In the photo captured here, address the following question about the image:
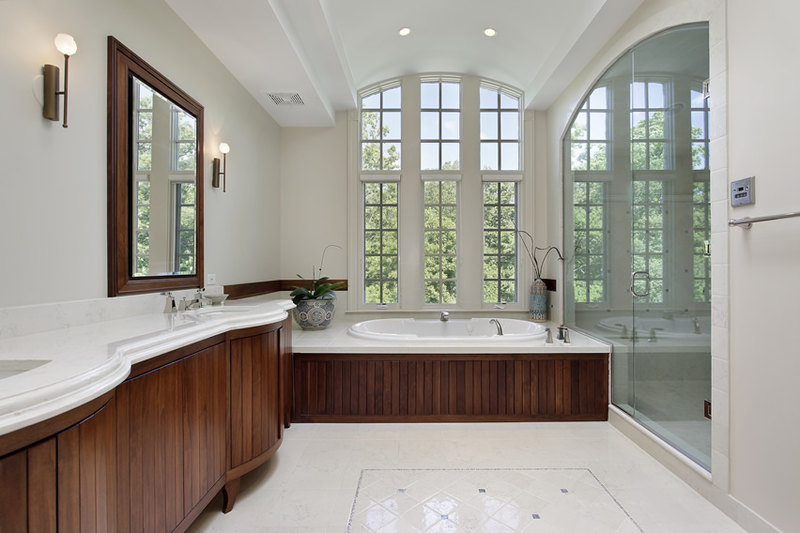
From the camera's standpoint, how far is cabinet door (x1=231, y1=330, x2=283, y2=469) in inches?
70.4

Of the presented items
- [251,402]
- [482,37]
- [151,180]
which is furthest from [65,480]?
[482,37]

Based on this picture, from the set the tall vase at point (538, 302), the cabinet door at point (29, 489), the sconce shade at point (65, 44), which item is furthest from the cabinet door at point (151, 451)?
the tall vase at point (538, 302)

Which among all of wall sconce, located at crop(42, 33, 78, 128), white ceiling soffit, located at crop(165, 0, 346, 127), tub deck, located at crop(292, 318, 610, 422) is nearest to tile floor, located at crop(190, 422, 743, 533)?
tub deck, located at crop(292, 318, 610, 422)

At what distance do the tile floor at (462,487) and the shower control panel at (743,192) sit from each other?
1423 mm

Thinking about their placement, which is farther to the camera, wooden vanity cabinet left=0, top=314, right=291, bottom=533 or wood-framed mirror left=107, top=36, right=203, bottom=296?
wood-framed mirror left=107, top=36, right=203, bottom=296

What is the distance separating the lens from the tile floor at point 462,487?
5.60 ft

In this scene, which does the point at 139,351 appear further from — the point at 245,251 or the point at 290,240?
the point at 290,240

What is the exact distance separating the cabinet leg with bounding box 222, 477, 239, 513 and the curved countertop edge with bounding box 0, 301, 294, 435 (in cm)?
79

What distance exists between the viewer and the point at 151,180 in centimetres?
198

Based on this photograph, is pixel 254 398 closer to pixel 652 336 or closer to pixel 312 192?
pixel 652 336

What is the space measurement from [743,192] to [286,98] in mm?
3215

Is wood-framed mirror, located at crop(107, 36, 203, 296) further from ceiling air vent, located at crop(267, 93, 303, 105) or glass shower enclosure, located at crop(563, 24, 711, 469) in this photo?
glass shower enclosure, located at crop(563, 24, 711, 469)

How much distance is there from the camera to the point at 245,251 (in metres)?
3.18

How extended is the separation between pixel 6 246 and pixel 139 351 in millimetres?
612
